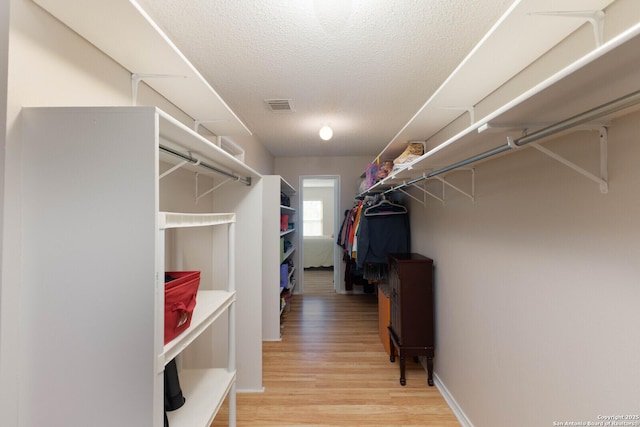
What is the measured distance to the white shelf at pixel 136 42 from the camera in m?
0.84

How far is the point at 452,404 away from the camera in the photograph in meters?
1.92

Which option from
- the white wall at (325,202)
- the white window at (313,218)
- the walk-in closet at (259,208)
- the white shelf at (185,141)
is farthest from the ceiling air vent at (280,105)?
the white window at (313,218)

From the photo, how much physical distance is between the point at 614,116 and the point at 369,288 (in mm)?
4046

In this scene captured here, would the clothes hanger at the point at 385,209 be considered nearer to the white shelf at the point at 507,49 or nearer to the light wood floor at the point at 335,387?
the white shelf at the point at 507,49

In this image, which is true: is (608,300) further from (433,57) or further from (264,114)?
(264,114)

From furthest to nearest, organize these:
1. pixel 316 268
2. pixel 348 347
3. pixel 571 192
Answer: pixel 316 268
pixel 348 347
pixel 571 192

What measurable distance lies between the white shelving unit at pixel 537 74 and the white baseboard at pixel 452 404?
1430 millimetres

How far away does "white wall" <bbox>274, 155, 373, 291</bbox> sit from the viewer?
15.2 ft

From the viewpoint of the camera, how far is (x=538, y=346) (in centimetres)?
116

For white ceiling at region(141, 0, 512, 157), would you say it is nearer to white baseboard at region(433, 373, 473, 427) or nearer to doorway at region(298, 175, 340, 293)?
white baseboard at region(433, 373, 473, 427)

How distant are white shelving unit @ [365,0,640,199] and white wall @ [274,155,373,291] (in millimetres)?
2961

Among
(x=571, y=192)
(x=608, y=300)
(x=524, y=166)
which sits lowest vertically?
(x=608, y=300)

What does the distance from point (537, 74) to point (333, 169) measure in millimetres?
3553

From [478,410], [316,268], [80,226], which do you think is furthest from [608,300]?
[316,268]
